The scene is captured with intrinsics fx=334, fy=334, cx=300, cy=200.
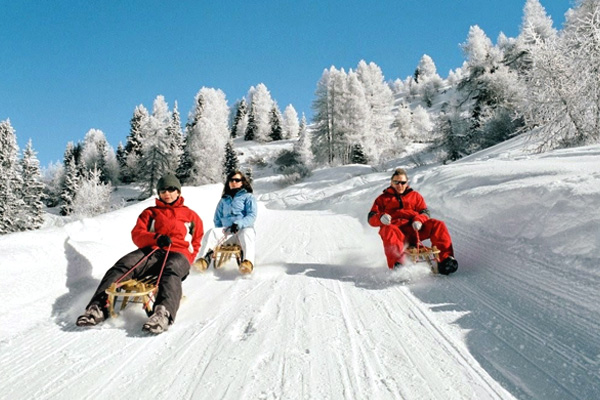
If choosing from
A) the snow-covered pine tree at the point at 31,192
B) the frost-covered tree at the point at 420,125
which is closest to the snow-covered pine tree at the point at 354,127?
the frost-covered tree at the point at 420,125

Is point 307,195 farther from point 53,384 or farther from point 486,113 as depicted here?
point 53,384

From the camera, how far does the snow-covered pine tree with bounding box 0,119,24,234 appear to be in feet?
77.9

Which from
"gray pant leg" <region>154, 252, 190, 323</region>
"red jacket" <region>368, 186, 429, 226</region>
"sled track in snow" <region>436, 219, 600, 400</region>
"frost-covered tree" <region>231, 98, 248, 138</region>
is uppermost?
"frost-covered tree" <region>231, 98, 248, 138</region>

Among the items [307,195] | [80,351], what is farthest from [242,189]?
[307,195]

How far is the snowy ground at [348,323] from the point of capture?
1.94 m

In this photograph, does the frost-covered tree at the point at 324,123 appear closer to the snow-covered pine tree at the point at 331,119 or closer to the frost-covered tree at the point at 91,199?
the snow-covered pine tree at the point at 331,119

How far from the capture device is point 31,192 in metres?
28.4

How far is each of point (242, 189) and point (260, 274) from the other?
1.70 m

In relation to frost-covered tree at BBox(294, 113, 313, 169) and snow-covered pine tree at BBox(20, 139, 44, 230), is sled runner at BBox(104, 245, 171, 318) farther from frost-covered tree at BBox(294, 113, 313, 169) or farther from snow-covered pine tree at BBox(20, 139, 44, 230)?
frost-covered tree at BBox(294, 113, 313, 169)

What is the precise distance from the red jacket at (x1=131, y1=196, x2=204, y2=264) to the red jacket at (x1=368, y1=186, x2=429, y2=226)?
2368 mm

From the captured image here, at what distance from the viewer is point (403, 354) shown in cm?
224

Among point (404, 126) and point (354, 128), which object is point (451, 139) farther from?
point (404, 126)

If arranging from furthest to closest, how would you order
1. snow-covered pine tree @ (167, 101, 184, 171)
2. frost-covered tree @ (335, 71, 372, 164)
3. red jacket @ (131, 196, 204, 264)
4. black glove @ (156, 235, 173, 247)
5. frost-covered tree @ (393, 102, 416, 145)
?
frost-covered tree @ (393, 102, 416, 145)
snow-covered pine tree @ (167, 101, 184, 171)
frost-covered tree @ (335, 71, 372, 164)
red jacket @ (131, 196, 204, 264)
black glove @ (156, 235, 173, 247)

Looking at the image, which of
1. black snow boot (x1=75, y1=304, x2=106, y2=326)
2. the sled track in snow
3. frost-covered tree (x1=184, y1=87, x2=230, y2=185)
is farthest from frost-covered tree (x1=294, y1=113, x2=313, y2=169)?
black snow boot (x1=75, y1=304, x2=106, y2=326)
